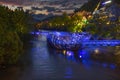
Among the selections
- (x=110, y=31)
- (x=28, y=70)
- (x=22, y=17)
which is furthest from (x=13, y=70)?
(x=22, y=17)

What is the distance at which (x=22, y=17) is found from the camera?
12988 cm

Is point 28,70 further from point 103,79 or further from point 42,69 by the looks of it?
point 103,79

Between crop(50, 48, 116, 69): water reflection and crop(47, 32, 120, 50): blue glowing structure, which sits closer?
crop(50, 48, 116, 69): water reflection

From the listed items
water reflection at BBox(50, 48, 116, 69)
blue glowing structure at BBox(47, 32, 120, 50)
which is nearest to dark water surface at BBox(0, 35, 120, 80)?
water reflection at BBox(50, 48, 116, 69)

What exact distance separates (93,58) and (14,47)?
2016cm

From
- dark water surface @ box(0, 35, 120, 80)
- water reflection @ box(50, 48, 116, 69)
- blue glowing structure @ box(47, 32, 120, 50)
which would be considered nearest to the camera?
dark water surface @ box(0, 35, 120, 80)

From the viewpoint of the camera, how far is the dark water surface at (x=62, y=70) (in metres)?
63.2

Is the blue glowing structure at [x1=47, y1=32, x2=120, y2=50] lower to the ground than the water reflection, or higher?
higher

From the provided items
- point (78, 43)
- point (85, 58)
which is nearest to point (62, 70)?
point (85, 58)

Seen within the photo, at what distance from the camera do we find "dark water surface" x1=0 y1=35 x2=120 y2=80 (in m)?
63.2

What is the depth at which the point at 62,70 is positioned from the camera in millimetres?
70562

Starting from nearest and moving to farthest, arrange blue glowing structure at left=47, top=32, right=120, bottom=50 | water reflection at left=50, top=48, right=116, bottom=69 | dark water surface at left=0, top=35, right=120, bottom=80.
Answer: dark water surface at left=0, top=35, right=120, bottom=80 → water reflection at left=50, top=48, right=116, bottom=69 → blue glowing structure at left=47, top=32, right=120, bottom=50

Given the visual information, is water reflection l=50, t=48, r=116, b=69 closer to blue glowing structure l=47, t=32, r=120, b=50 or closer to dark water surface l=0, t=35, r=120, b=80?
dark water surface l=0, t=35, r=120, b=80

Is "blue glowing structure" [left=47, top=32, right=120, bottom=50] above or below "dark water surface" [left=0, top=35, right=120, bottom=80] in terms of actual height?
above
